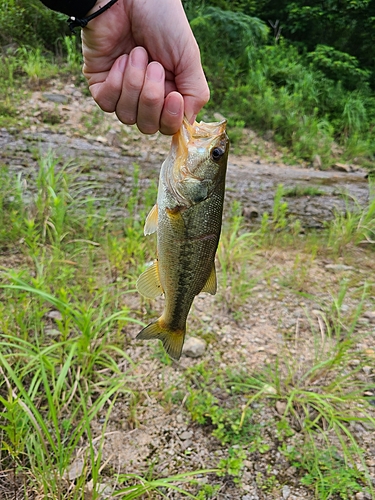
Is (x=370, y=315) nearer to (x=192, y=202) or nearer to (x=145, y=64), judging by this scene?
(x=192, y=202)

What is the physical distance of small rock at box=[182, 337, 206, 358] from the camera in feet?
9.43

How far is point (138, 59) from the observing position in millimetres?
1582

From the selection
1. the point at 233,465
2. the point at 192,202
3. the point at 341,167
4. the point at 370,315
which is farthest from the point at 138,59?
the point at 341,167

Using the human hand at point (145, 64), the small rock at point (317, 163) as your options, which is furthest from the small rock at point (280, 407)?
the small rock at point (317, 163)

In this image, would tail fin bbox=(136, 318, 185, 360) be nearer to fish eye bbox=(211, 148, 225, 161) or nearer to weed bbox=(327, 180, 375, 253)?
fish eye bbox=(211, 148, 225, 161)

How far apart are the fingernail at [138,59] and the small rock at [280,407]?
2.15 m

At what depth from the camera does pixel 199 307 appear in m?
3.36

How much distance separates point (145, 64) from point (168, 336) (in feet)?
3.81

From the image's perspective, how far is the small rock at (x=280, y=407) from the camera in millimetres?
2557

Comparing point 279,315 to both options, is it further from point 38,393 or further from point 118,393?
point 38,393

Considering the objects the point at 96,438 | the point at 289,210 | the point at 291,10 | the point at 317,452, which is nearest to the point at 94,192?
the point at 289,210

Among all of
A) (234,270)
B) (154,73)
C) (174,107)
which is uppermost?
(154,73)

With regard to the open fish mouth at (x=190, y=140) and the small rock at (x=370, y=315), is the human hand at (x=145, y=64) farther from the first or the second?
the small rock at (x=370, y=315)

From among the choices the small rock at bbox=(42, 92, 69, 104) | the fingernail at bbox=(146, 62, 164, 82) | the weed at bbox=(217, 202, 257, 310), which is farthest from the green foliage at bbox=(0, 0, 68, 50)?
the fingernail at bbox=(146, 62, 164, 82)
